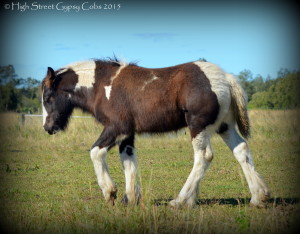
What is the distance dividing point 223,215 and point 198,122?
68.5 inches

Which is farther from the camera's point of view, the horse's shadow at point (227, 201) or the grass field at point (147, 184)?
the horse's shadow at point (227, 201)

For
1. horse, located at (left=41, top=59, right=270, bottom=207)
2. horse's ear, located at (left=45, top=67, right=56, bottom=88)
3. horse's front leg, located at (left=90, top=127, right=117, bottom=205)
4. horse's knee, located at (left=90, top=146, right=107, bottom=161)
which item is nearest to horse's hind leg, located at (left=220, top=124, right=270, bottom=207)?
horse, located at (left=41, top=59, right=270, bottom=207)

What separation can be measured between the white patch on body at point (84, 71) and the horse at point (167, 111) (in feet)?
0.07

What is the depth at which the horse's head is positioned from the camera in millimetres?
8570

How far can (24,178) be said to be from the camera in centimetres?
1076

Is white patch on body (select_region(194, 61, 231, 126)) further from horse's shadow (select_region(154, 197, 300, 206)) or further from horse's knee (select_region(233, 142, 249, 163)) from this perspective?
horse's shadow (select_region(154, 197, 300, 206))

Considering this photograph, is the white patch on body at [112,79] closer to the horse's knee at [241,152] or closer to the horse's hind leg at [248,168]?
the horse's hind leg at [248,168]

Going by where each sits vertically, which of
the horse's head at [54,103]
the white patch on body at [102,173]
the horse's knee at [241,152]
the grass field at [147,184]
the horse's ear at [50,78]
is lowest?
the grass field at [147,184]

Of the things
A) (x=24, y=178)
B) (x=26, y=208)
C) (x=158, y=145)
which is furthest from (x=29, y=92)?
(x=26, y=208)

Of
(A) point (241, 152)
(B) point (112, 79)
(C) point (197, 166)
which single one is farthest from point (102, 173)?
(A) point (241, 152)

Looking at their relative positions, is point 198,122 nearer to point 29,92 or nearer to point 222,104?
point 222,104

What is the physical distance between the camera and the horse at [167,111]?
745cm

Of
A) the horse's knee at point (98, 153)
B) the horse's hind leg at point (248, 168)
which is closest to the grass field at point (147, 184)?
the horse's hind leg at point (248, 168)

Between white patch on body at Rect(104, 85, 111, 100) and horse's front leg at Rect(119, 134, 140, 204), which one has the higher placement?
white patch on body at Rect(104, 85, 111, 100)
